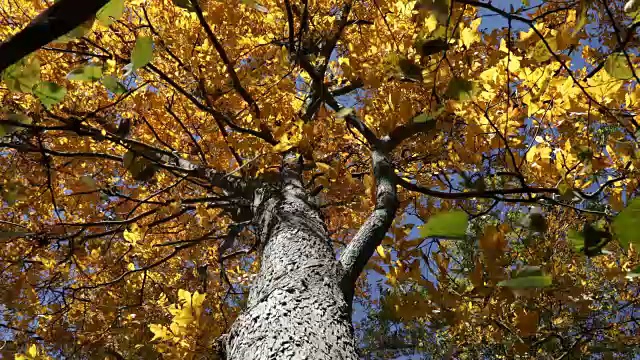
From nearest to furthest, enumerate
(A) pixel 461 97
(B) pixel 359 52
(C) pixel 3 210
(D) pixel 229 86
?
(A) pixel 461 97
(B) pixel 359 52
(D) pixel 229 86
(C) pixel 3 210

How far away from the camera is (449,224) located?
0.73 m

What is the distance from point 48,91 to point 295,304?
88 cm

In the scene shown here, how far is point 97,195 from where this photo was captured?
3.16m

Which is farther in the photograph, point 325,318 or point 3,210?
point 3,210

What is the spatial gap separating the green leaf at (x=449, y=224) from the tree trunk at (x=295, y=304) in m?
0.58

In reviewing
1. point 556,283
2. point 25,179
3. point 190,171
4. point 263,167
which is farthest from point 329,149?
point 25,179

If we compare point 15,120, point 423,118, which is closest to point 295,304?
point 423,118

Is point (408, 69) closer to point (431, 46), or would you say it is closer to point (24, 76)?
point (431, 46)

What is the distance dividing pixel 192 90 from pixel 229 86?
0.48 metres

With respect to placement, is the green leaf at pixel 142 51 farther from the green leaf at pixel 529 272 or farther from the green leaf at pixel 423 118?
the green leaf at pixel 529 272

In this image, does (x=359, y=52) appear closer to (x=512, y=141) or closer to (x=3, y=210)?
(x=512, y=141)

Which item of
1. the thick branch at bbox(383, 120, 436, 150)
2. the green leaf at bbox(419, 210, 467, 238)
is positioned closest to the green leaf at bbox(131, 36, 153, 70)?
the green leaf at bbox(419, 210, 467, 238)

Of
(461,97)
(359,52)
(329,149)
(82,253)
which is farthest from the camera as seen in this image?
(329,149)

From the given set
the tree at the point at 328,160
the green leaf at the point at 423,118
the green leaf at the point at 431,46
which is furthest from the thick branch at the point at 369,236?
the green leaf at the point at 431,46
